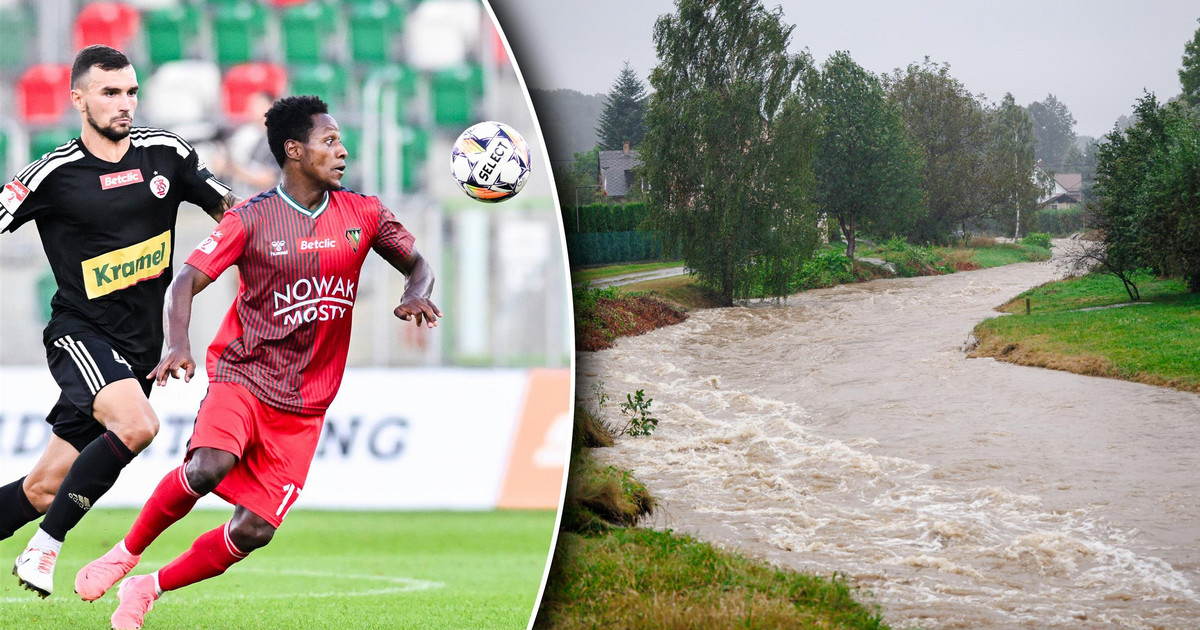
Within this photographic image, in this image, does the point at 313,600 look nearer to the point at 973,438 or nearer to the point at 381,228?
the point at 381,228

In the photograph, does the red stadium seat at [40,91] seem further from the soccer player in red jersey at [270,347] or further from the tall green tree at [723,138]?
the tall green tree at [723,138]

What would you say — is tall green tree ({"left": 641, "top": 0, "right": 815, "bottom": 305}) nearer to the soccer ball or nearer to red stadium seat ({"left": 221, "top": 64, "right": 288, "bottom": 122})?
red stadium seat ({"left": 221, "top": 64, "right": 288, "bottom": 122})

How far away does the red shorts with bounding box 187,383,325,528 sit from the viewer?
2037 millimetres

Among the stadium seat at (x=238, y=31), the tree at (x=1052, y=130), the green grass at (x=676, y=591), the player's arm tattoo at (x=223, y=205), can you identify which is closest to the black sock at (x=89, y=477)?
the player's arm tattoo at (x=223, y=205)

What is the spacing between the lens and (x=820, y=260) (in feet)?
18.7

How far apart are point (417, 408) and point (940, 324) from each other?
3457 millimetres

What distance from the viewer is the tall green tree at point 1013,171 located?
530 cm

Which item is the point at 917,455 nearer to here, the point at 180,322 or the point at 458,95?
the point at 458,95

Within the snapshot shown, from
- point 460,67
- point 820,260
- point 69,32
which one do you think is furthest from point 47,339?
point 820,260

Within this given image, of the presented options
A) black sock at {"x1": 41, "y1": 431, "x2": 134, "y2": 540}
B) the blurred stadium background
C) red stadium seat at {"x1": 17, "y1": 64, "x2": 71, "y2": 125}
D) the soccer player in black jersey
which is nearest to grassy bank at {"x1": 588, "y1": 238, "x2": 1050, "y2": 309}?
the blurred stadium background

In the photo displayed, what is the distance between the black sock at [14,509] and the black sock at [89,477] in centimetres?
16

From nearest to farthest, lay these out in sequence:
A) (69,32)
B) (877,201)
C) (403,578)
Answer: (69,32), (403,578), (877,201)

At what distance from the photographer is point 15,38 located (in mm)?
2973

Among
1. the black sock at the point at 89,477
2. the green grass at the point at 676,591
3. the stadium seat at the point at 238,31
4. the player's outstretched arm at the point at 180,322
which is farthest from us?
the green grass at the point at 676,591
